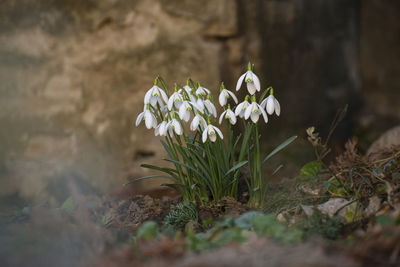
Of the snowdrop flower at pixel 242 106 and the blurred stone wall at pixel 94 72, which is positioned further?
the blurred stone wall at pixel 94 72

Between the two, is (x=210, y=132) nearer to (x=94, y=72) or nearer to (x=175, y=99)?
(x=175, y=99)

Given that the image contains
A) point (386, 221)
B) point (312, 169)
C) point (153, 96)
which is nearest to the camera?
point (386, 221)

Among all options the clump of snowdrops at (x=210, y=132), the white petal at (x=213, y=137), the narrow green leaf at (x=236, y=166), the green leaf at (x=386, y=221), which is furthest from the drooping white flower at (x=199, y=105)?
the green leaf at (x=386, y=221)

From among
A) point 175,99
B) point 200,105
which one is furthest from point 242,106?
point 175,99

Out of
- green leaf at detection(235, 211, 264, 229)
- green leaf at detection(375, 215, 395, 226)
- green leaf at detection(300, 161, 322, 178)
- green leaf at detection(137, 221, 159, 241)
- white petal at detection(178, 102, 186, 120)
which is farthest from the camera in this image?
green leaf at detection(300, 161, 322, 178)

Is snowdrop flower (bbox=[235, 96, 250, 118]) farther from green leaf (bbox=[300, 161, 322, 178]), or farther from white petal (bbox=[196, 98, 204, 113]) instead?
green leaf (bbox=[300, 161, 322, 178])

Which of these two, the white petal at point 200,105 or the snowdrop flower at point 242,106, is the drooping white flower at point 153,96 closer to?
the white petal at point 200,105

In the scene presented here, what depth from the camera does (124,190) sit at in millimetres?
3094

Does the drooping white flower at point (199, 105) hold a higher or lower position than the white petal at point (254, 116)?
higher

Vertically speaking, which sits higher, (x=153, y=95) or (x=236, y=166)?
(x=153, y=95)

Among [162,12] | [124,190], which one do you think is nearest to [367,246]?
[124,190]

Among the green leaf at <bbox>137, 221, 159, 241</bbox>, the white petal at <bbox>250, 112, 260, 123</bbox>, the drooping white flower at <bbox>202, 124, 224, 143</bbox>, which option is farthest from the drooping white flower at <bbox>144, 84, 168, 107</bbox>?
the green leaf at <bbox>137, 221, 159, 241</bbox>

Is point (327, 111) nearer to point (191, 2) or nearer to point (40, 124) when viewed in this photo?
point (191, 2)

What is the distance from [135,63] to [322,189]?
1.71 metres
